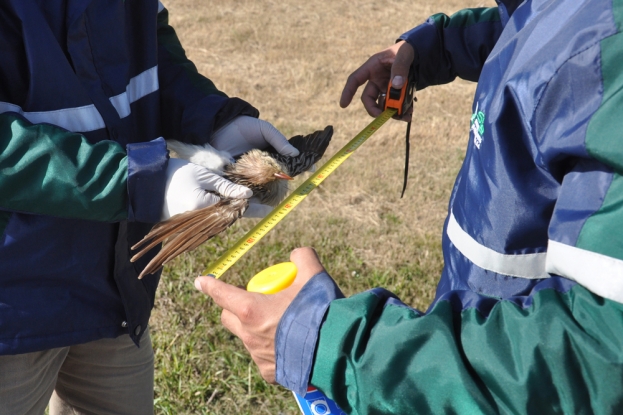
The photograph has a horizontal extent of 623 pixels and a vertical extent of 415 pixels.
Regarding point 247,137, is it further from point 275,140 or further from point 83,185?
point 83,185

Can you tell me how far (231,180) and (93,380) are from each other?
3.21 feet

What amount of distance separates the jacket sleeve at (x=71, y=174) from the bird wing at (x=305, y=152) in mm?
888

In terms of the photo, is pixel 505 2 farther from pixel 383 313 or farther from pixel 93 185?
pixel 93 185

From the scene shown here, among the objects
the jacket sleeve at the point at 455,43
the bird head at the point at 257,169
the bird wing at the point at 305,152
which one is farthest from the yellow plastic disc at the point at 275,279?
the jacket sleeve at the point at 455,43

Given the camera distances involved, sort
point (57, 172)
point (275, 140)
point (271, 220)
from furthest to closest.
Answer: point (275, 140) < point (271, 220) < point (57, 172)

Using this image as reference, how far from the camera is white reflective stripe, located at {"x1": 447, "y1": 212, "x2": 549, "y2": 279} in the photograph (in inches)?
60.8

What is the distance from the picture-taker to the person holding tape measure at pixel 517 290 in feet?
3.83

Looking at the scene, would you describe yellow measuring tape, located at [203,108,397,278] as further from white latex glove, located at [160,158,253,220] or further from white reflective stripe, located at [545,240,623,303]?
white reflective stripe, located at [545,240,623,303]

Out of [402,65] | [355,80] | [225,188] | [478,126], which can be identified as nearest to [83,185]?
[225,188]

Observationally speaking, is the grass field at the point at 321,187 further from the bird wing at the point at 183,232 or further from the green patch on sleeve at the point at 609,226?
the green patch on sleeve at the point at 609,226

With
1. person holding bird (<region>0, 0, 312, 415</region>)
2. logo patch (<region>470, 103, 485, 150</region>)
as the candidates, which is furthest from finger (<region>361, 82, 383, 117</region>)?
logo patch (<region>470, 103, 485, 150</region>)

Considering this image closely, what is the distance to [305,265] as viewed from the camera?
1.65 m

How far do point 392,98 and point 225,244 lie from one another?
201 centimetres

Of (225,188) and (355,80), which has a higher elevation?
(355,80)
